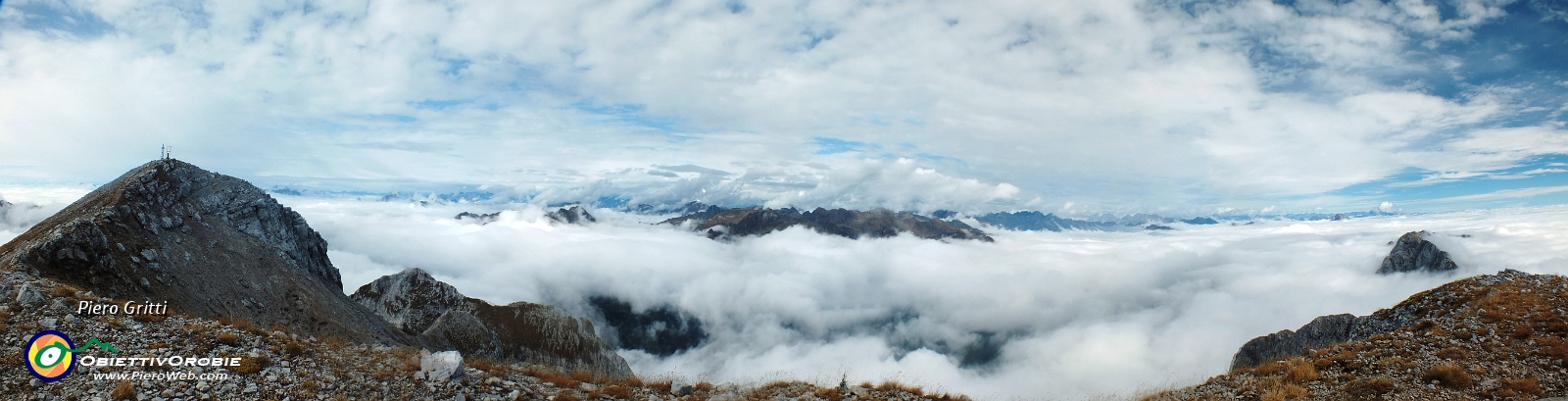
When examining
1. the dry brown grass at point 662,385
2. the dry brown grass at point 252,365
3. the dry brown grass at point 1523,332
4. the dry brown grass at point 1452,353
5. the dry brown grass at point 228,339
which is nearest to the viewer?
the dry brown grass at point 252,365

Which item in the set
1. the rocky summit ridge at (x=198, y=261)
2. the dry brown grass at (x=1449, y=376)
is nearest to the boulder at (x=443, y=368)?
the rocky summit ridge at (x=198, y=261)

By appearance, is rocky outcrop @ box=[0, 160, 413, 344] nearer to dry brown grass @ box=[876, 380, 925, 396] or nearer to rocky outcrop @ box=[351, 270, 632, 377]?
rocky outcrop @ box=[351, 270, 632, 377]

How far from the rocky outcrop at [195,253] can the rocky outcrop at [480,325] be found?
69.2 ft

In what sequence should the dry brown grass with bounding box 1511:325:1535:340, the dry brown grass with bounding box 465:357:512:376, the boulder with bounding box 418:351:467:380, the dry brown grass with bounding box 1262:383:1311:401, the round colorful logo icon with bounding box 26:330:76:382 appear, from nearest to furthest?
the round colorful logo icon with bounding box 26:330:76:382 < the boulder with bounding box 418:351:467:380 < the dry brown grass with bounding box 1262:383:1311:401 < the dry brown grass with bounding box 465:357:512:376 < the dry brown grass with bounding box 1511:325:1535:340

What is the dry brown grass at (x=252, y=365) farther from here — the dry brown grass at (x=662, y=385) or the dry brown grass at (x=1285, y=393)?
the dry brown grass at (x=1285, y=393)

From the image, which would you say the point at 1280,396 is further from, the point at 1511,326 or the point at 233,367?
the point at 233,367

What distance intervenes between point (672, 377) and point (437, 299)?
11858 cm

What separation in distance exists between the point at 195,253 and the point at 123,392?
168ft

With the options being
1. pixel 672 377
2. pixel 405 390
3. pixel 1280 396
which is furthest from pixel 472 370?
pixel 1280 396

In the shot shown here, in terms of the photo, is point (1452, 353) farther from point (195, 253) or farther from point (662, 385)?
point (195, 253)

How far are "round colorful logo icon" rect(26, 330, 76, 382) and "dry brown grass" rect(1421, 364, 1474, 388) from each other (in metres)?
45.3

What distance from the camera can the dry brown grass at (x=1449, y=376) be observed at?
64.2 feet

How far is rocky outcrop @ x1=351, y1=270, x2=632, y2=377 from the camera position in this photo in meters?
97.9

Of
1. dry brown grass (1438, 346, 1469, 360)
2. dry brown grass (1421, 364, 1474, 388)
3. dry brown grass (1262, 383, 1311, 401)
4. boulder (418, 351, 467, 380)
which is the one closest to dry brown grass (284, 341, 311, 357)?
boulder (418, 351, 467, 380)
